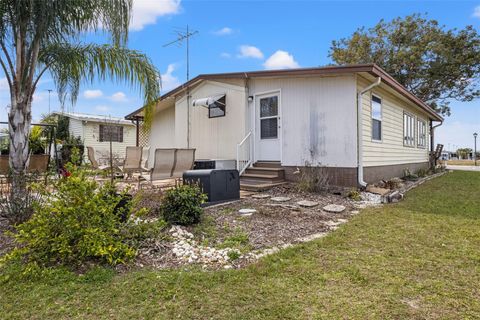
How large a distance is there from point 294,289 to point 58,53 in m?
4.98

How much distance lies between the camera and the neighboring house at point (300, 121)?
25.0 ft

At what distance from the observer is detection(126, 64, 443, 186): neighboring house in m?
7.62

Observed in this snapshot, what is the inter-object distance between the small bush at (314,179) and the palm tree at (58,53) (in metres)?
3.99

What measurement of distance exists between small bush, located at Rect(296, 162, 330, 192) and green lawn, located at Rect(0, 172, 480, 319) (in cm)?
353

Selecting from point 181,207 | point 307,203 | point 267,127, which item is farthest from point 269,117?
point 181,207

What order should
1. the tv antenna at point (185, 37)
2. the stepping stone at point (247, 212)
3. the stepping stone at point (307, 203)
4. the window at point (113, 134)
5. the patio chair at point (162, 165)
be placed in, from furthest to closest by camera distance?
the window at point (113, 134), the tv antenna at point (185, 37), the patio chair at point (162, 165), the stepping stone at point (307, 203), the stepping stone at point (247, 212)

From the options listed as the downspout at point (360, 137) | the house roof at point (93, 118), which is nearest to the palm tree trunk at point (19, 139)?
the downspout at point (360, 137)

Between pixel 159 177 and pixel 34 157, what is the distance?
338cm

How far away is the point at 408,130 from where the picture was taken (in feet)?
41.9

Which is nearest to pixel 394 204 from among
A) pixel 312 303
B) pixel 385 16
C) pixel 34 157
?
pixel 312 303

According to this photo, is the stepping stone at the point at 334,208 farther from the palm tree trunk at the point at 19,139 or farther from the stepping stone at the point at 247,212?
the palm tree trunk at the point at 19,139

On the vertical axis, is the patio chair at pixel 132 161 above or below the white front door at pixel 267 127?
below

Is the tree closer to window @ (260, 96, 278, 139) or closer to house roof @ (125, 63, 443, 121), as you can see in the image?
house roof @ (125, 63, 443, 121)

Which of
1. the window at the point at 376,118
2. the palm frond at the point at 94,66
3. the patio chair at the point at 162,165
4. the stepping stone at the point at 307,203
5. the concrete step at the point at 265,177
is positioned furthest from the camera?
the window at the point at 376,118
